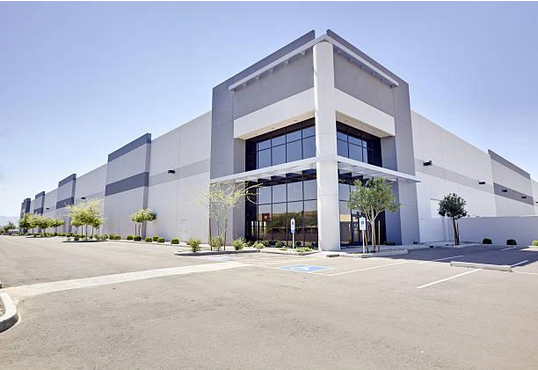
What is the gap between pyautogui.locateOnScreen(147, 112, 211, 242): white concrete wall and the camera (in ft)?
101

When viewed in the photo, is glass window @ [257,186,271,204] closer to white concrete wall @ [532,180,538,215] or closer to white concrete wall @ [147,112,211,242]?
white concrete wall @ [147,112,211,242]

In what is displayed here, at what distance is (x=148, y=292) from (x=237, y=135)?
835 inches

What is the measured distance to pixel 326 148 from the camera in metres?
20.4

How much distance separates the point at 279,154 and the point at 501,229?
24.7 meters

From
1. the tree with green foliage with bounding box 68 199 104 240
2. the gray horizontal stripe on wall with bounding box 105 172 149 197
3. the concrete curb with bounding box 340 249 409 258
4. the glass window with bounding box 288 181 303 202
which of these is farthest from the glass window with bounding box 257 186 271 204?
the tree with green foliage with bounding box 68 199 104 240

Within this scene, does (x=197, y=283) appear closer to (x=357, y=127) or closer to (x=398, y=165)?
(x=357, y=127)

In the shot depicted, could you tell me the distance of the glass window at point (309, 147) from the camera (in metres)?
23.1

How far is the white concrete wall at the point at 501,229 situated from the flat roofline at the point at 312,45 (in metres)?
A: 17.9

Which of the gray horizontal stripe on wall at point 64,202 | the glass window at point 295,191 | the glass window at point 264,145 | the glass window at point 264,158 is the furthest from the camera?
the gray horizontal stripe on wall at point 64,202

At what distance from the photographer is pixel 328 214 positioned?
19719 millimetres

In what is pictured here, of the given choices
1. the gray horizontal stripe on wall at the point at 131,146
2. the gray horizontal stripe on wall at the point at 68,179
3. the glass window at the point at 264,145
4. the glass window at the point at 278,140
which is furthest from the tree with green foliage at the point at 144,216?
the gray horizontal stripe on wall at the point at 68,179

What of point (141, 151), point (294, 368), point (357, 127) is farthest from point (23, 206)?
point (294, 368)

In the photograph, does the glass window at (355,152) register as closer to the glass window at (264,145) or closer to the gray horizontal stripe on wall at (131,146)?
the glass window at (264,145)

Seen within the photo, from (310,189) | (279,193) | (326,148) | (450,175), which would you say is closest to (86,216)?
(279,193)
